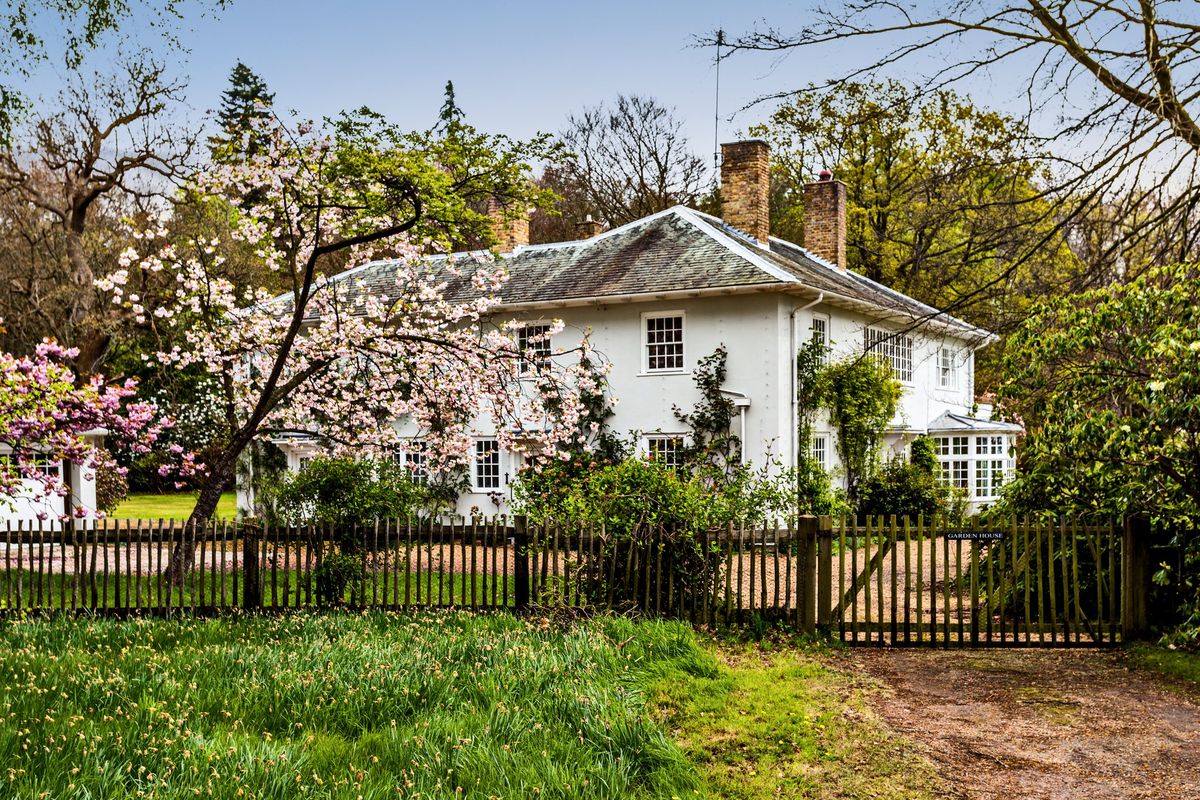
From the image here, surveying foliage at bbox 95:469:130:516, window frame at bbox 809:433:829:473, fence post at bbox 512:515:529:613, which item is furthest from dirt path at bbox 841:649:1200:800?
foliage at bbox 95:469:130:516

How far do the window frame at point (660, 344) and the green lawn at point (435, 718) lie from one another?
1301 centimetres

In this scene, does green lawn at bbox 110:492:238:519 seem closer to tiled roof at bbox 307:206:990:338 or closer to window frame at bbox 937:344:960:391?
tiled roof at bbox 307:206:990:338

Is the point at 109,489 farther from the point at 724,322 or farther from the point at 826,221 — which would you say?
the point at 826,221

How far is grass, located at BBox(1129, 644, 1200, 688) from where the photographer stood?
381 inches

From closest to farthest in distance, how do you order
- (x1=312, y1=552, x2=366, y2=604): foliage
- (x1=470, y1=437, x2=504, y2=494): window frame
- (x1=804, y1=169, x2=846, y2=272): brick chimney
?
(x1=312, y1=552, x2=366, y2=604): foliage, (x1=470, y1=437, x2=504, y2=494): window frame, (x1=804, y1=169, x2=846, y2=272): brick chimney

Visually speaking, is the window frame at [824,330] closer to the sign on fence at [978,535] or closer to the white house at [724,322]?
the white house at [724,322]

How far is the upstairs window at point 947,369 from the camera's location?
29.7 meters

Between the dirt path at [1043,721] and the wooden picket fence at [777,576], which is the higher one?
the wooden picket fence at [777,576]

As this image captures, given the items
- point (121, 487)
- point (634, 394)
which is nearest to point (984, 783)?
point (634, 394)

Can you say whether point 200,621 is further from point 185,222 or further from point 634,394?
point 185,222

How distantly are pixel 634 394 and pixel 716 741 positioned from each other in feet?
53.2

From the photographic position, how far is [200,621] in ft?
37.5

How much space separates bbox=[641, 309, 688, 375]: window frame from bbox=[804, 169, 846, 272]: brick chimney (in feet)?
27.1

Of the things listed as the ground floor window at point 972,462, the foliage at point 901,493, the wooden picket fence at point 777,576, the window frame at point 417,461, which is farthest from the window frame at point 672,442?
the wooden picket fence at point 777,576
